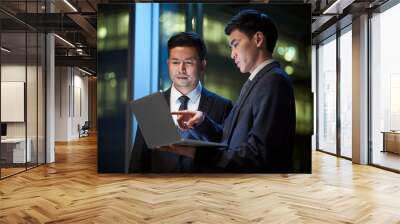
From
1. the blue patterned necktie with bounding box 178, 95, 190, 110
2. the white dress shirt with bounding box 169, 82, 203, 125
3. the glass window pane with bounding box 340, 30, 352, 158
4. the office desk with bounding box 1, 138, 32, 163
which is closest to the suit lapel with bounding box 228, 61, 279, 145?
the white dress shirt with bounding box 169, 82, 203, 125

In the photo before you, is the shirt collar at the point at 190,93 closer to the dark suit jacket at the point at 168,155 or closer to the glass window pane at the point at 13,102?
the dark suit jacket at the point at 168,155

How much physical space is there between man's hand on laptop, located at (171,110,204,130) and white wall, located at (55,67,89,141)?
11.1 meters

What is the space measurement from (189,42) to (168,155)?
6.17 feet

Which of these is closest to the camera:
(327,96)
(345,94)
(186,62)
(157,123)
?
(157,123)

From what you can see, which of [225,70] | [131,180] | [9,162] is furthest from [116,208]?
[9,162]

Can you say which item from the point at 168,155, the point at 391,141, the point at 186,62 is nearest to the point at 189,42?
the point at 186,62

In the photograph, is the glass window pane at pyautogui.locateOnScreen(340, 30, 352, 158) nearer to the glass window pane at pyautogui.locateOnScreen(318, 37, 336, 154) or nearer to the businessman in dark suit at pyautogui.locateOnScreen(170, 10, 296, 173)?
the glass window pane at pyautogui.locateOnScreen(318, 37, 336, 154)

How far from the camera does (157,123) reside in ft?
19.0

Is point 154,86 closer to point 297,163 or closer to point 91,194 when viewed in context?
point 91,194

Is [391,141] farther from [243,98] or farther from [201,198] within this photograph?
[201,198]

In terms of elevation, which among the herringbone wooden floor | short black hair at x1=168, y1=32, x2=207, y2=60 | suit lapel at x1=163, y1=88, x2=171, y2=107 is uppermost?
short black hair at x1=168, y1=32, x2=207, y2=60

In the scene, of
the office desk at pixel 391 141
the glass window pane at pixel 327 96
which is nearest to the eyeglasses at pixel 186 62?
the office desk at pixel 391 141

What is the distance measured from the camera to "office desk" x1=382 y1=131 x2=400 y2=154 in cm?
750

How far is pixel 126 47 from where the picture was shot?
668cm
